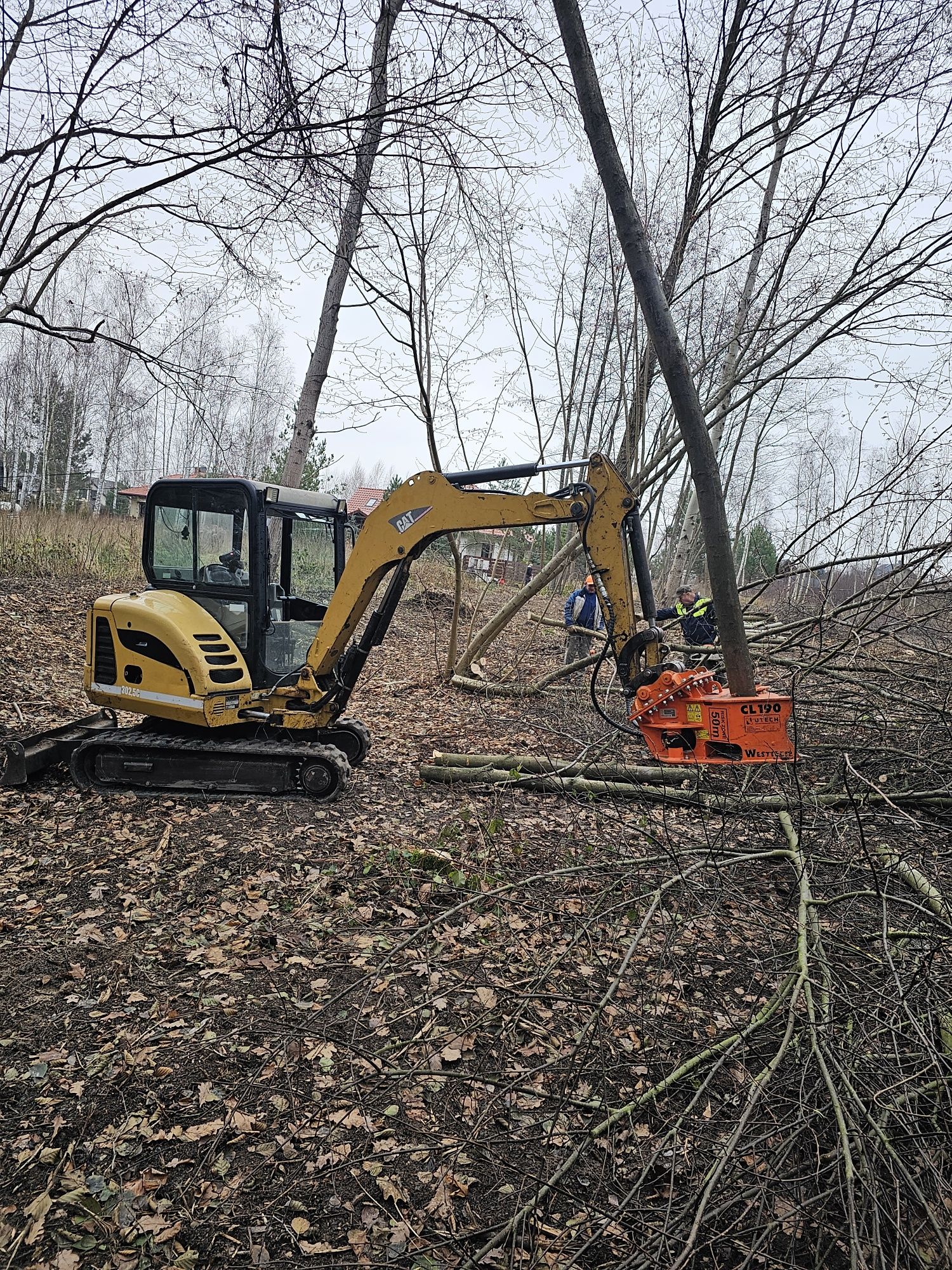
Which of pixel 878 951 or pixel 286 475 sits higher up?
pixel 286 475

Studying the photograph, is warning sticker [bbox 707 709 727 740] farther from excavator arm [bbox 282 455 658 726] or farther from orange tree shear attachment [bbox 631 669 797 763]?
excavator arm [bbox 282 455 658 726]

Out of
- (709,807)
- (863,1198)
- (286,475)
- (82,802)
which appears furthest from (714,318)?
(863,1198)

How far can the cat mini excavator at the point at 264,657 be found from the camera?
5707 millimetres

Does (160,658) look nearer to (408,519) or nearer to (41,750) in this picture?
(41,750)

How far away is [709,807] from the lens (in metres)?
5.16

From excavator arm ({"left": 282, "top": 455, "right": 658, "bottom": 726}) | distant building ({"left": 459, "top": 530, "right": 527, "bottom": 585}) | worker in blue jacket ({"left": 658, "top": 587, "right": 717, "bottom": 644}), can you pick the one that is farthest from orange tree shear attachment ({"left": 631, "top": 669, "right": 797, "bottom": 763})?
distant building ({"left": 459, "top": 530, "right": 527, "bottom": 585})

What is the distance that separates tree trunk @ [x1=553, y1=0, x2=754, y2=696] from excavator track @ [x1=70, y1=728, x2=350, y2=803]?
3413mm

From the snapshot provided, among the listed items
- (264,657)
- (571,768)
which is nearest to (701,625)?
(571,768)

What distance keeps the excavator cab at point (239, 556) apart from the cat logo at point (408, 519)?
83cm

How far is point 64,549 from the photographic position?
45.1 feet

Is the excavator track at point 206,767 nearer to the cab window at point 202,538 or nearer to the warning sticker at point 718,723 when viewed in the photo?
the cab window at point 202,538

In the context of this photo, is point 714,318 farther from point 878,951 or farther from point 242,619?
point 878,951

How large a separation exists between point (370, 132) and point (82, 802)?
5396 mm

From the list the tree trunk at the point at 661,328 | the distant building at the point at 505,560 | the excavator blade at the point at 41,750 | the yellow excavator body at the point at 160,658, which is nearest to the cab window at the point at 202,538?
the yellow excavator body at the point at 160,658
